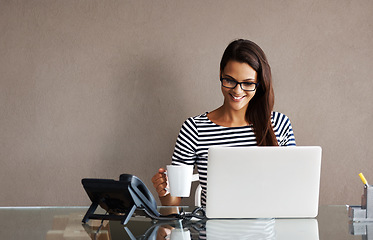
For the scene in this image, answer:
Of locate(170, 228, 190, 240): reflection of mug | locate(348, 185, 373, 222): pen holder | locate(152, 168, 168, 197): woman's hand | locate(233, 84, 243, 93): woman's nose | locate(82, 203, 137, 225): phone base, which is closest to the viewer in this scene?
locate(170, 228, 190, 240): reflection of mug

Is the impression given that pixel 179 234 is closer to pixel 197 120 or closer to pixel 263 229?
pixel 263 229

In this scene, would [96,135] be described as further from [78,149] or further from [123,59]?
[123,59]

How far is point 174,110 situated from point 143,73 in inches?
11.1

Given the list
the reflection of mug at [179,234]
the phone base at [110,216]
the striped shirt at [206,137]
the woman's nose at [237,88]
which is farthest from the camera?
the striped shirt at [206,137]

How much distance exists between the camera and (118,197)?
5.21ft

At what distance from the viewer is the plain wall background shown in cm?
287

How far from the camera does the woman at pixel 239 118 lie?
2.49m

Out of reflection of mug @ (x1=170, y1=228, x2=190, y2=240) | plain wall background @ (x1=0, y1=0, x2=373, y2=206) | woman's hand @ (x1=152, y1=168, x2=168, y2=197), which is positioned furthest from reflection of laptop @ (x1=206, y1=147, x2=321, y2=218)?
plain wall background @ (x1=0, y1=0, x2=373, y2=206)

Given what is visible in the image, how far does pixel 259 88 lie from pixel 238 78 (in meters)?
0.19

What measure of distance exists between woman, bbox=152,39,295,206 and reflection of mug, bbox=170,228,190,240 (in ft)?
3.18

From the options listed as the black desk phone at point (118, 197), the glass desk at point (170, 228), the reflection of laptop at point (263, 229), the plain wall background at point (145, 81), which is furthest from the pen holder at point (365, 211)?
the plain wall background at point (145, 81)

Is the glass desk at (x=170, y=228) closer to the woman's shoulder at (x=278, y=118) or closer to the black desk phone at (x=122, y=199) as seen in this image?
the black desk phone at (x=122, y=199)

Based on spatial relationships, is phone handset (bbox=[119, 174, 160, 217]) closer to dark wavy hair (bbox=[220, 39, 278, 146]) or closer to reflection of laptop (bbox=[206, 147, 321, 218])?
reflection of laptop (bbox=[206, 147, 321, 218])

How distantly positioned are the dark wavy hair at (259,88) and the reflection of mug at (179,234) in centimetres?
116
